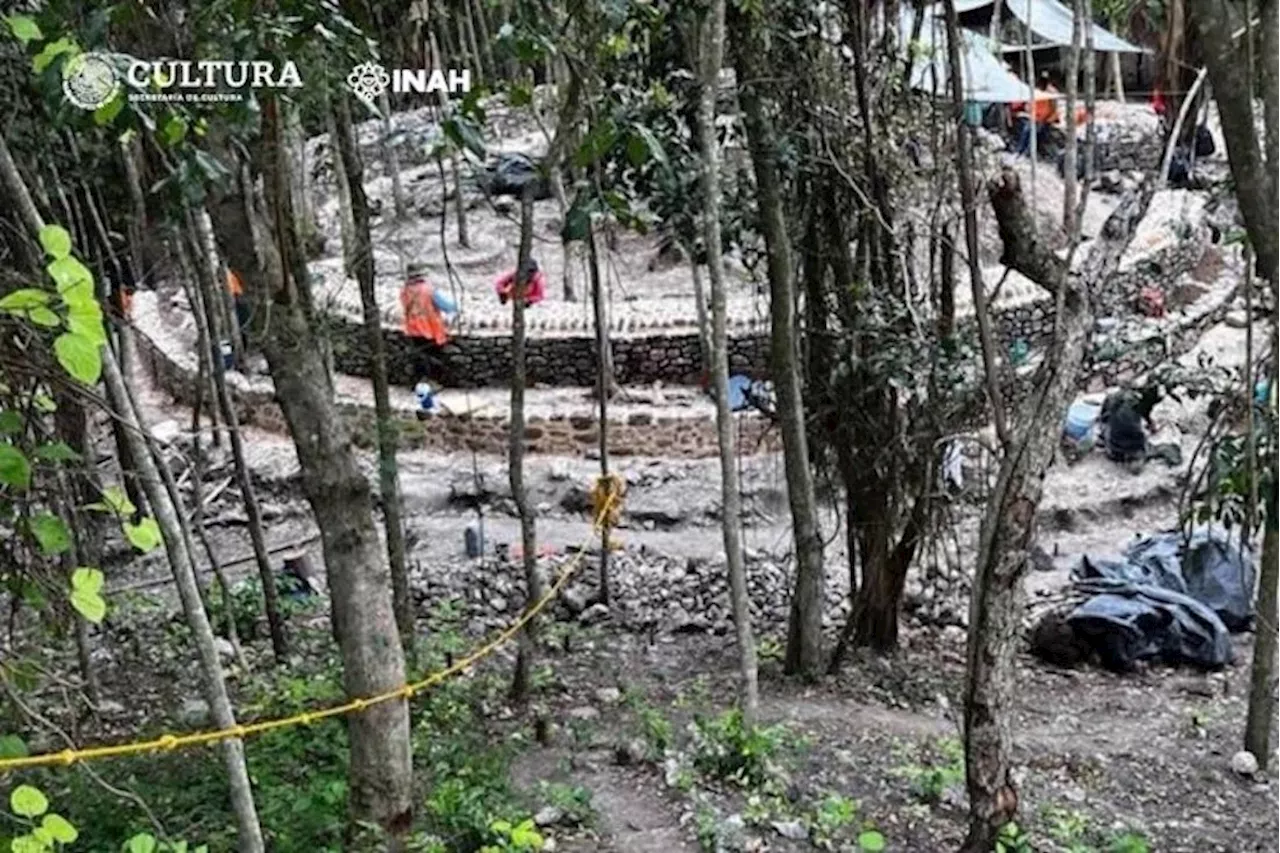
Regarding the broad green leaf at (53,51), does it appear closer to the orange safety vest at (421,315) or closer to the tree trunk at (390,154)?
the tree trunk at (390,154)

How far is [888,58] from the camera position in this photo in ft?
20.4

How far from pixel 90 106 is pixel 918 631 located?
6329 mm

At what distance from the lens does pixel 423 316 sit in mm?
11703

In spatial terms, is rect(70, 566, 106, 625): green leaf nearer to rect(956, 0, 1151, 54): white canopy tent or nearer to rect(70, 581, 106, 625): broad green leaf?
rect(70, 581, 106, 625): broad green leaf

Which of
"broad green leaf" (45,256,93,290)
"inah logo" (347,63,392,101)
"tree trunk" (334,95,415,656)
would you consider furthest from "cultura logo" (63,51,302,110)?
"tree trunk" (334,95,415,656)

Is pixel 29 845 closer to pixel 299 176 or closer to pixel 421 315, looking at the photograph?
pixel 299 176

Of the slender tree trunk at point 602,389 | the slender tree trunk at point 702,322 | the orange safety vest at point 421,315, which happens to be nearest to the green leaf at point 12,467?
the slender tree trunk at point 602,389

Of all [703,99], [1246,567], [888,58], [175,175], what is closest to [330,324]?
[703,99]

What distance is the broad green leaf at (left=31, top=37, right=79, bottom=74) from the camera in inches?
94.0

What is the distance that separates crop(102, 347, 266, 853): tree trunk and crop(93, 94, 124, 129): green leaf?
558 millimetres

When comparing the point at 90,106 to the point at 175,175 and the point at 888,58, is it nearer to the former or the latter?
the point at 175,175

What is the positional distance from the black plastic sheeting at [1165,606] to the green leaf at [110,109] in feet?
20.6

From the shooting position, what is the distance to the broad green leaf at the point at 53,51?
2.39 meters

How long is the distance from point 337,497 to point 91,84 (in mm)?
1412
